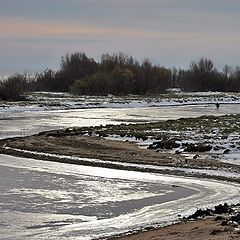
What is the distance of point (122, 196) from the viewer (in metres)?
14.6

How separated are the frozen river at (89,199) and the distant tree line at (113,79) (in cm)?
6350

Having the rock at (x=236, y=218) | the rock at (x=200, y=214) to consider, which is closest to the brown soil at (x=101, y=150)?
the rock at (x=200, y=214)

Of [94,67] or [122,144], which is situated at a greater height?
[94,67]

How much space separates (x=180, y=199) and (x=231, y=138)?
43.5ft

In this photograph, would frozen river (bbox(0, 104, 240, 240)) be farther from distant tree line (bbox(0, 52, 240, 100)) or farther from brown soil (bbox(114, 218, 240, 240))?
distant tree line (bbox(0, 52, 240, 100))

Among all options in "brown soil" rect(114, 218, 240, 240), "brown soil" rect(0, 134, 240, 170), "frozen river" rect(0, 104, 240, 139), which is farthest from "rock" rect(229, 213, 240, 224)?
"frozen river" rect(0, 104, 240, 139)

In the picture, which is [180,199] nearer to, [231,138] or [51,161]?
[51,161]

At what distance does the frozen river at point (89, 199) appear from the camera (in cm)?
1141

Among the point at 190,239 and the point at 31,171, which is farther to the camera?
the point at 31,171

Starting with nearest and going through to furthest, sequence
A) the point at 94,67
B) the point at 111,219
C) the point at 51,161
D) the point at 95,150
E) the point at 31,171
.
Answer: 1. the point at 111,219
2. the point at 31,171
3. the point at 51,161
4. the point at 95,150
5. the point at 94,67

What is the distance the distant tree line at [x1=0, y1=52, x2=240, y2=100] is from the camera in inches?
4146

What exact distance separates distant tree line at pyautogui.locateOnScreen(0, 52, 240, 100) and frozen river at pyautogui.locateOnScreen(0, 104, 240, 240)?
63496 millimetres

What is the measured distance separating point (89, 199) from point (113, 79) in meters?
94.8

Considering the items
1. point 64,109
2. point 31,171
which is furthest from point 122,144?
point 64,109
